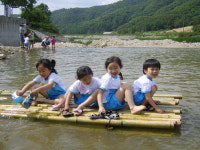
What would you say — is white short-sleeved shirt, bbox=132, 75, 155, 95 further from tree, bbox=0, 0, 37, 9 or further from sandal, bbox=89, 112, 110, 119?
tree, bbox=0, 0, 37, 9

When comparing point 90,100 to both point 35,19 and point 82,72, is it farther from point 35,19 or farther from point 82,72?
point 35,19

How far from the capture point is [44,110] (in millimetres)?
3363

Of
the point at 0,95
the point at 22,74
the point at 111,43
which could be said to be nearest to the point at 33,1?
the point at 111,43

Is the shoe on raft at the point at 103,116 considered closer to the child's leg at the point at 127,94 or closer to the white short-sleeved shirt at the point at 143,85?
the child's leg at the point at 127,94

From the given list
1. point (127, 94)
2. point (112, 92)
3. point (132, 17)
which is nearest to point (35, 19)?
point (112, 92)

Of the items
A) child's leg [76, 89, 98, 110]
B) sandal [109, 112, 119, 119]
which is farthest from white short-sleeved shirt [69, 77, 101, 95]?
sandal [109, 112, 119, 119]

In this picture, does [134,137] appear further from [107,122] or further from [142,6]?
[142,6]

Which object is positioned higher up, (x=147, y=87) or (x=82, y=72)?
(x=82, y=72)

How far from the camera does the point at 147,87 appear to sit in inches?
125

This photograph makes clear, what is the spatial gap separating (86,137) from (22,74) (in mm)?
4748

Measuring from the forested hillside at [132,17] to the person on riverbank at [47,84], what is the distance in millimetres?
67780

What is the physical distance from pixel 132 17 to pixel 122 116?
11115 cm

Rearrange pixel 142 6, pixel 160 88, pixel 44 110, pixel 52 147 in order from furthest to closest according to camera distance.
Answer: pixel 142 6 → pixel 160 88 → pixel 44 110 → pixel 52 147

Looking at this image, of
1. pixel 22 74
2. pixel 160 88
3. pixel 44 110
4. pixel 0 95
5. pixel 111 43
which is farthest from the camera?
pixel 111 43
